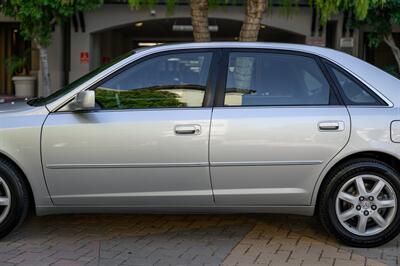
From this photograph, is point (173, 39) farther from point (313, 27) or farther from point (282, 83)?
point (282, 83)

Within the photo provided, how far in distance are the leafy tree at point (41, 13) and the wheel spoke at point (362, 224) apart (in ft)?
22.1

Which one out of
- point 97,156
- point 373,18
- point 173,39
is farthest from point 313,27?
point 97,156

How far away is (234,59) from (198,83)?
14.8 inches

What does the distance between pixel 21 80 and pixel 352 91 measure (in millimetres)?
10831

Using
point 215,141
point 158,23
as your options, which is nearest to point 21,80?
point 158,23

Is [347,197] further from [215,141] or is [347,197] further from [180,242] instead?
[180,242]

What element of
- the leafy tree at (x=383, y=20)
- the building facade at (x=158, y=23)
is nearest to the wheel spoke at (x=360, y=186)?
the leafy tree at (x=383, y=20)

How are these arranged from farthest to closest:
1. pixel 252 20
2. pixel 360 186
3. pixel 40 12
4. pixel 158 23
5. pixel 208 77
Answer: pixel 158 23 → pixel 40 12 → pixel 252 20 → pixel 208 77 → pixel 360 186

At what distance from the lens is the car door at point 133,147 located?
15.4 feet

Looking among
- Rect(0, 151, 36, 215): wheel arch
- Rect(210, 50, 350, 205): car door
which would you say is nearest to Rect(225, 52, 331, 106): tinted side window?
Rect(210, 50, 350, 205): car door

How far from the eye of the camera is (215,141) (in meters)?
4.70

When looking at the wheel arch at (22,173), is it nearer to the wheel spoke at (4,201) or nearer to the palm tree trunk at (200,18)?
the wheel spoke at (4,201)

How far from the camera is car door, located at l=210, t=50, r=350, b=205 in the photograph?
15.5 ft

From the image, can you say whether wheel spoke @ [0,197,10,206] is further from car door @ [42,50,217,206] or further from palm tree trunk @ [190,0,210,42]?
palm tree trunk @ [190,0,210,42]
